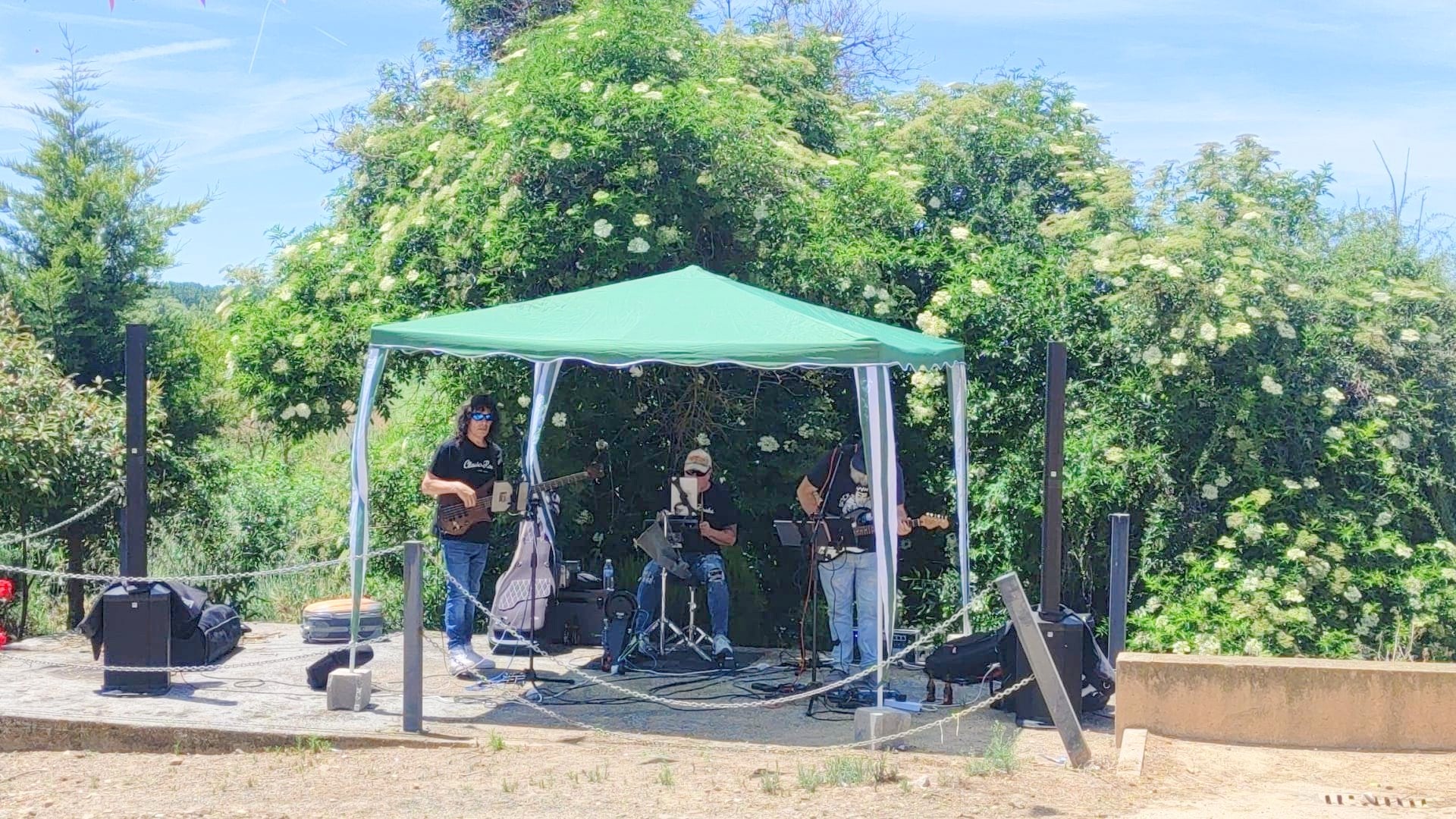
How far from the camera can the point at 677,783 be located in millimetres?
6730

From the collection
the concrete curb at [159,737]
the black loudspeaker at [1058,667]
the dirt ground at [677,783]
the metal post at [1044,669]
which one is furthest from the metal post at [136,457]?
the black loudspeaker at [1058,667]

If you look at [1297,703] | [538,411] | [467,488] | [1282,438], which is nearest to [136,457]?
[467,488]

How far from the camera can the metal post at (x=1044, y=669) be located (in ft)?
22.4

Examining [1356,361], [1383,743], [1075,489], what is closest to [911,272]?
[1075,489]

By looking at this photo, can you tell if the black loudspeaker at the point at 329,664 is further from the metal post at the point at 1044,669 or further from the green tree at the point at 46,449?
the metal post at the point at 1044,669

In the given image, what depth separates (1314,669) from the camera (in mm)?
7750

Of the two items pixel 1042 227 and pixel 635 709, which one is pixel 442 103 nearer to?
pixel 1042 227

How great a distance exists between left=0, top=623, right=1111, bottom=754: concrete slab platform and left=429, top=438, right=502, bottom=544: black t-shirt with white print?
3.00 feet

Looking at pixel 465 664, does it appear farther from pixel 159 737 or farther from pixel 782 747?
pixel 782 747

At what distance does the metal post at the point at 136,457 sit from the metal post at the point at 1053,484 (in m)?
5.03

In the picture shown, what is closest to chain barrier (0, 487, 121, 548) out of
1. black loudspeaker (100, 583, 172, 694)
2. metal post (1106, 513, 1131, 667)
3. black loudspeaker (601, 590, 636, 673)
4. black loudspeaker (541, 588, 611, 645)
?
black loudspeaker (100, 583, 172, 694)

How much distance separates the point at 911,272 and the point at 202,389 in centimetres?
758

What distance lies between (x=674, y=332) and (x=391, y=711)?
8.53 feet

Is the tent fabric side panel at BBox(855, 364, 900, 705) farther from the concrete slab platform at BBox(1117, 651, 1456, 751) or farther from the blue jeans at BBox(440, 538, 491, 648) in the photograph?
the blue jeans at BBox(440, 538, 491, 648)
